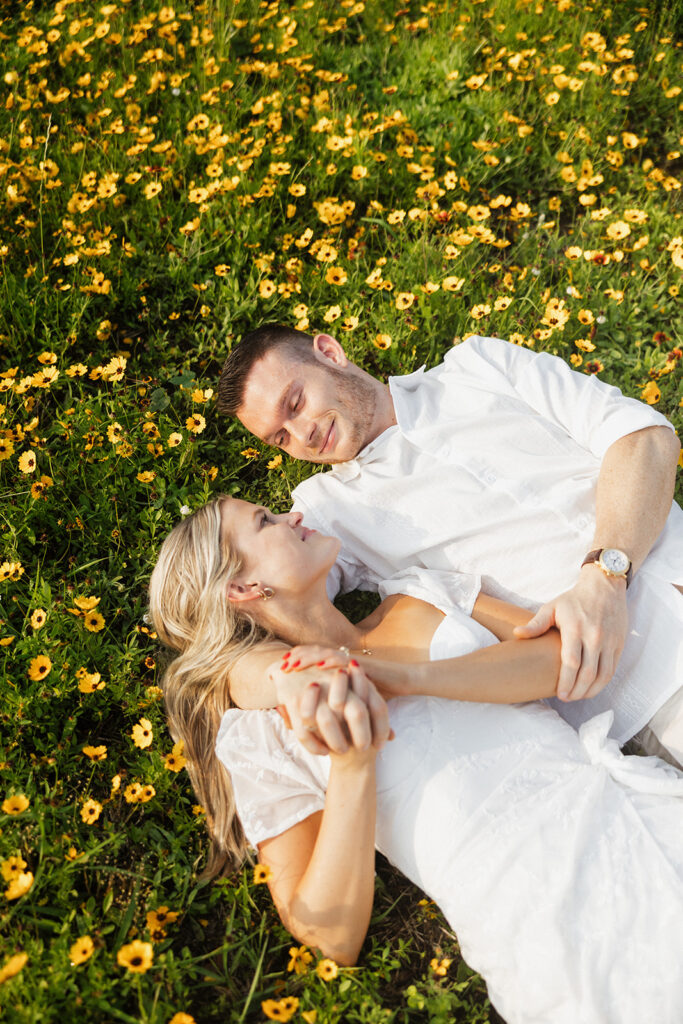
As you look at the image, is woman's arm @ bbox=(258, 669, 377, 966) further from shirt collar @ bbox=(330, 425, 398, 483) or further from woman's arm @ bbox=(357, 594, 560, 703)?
shirt collar @ bbox=(330, 425, 398, 483)

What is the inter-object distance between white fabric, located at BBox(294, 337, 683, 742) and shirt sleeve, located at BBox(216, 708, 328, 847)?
1.95ft

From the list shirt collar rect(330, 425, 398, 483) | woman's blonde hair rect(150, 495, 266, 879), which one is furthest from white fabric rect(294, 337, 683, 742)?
woman's blonde hair rect(150, 495, 266, 879)

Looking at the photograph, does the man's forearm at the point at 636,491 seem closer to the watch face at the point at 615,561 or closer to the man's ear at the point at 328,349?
the watch face at the point at 615,561

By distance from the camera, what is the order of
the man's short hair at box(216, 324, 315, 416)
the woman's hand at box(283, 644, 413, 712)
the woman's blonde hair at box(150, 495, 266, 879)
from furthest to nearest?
the man's short hair at box(216, 324, 315, 416) → the woman's blonde hair at box(150, 495, 266, 879) → the woman's hand at box(283, 644, 413, 712)

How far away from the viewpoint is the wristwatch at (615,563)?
2.07 metres

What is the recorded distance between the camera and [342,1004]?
1.74m

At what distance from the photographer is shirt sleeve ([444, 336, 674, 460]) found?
231 centimetres

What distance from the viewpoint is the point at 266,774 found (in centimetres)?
189

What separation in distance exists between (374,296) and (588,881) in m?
2.50

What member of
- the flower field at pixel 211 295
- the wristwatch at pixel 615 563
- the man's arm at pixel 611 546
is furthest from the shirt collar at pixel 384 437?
the wristwatch at pixel 615 563

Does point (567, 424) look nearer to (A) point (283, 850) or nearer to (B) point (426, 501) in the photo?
(B) point (426, 501)

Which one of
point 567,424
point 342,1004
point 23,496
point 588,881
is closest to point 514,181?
point 567,424

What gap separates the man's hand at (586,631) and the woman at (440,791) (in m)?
0.04

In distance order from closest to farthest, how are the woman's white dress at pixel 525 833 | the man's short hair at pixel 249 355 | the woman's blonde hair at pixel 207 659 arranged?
1. the woman's white dress at pixel 525 833
2. the woman's blonde hair at pixel 207 659
3. the man's short hair at pixel 249 355
